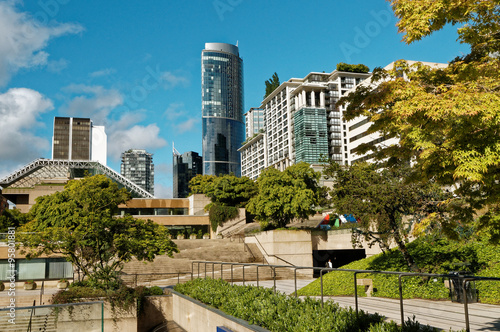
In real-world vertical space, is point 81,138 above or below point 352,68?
below

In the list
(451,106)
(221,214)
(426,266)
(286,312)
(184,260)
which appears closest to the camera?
(451,106)

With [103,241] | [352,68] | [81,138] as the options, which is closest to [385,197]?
[103,241]

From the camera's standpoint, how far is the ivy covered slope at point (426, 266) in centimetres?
898

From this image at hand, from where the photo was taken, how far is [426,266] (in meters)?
17.8

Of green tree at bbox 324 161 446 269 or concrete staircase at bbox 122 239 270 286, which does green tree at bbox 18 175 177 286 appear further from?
green tree at bbox 324 161 446 269


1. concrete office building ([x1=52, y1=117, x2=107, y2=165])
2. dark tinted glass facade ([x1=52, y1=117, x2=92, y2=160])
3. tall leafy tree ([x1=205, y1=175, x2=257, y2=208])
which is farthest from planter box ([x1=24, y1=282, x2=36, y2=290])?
dark tinted glass facade ([x1=52, y1=117, x2=92, y2=160])

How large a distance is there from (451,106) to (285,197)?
103 feet

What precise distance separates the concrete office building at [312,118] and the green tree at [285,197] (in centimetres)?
7399

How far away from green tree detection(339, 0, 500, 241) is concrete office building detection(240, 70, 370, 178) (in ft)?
342

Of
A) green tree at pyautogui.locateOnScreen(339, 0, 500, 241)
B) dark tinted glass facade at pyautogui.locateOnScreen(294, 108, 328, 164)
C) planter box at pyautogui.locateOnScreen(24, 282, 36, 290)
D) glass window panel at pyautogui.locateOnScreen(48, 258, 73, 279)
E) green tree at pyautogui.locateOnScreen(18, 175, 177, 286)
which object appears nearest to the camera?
green tree at pyautogui.locateOnScreen(339, 0, 500, 241)

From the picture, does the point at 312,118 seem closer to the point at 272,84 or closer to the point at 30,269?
the point at 272,84

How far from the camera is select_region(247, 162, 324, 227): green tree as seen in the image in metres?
37.4

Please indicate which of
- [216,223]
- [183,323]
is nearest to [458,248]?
[183,323]

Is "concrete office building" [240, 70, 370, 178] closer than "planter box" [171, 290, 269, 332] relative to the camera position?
No
